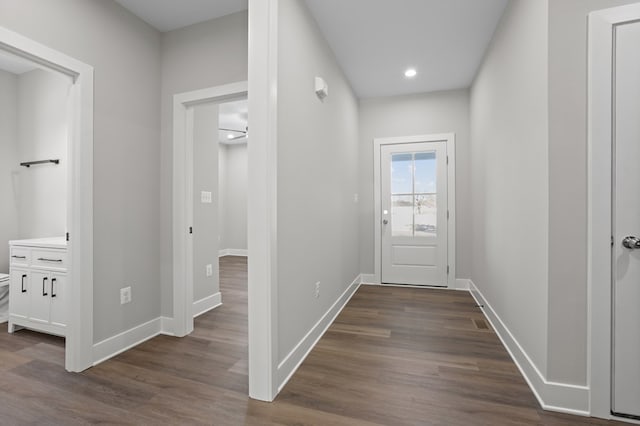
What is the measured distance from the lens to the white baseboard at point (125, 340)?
7.01 feet

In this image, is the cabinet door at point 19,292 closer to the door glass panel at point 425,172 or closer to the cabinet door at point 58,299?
the cabinet door at point 58,299

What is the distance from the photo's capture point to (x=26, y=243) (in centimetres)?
255

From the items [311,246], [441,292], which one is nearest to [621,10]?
[311,246]

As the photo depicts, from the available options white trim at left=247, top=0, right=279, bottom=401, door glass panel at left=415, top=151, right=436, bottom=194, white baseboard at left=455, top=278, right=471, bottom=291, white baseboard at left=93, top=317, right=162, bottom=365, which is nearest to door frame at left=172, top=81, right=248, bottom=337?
white baseboard at left=93, top=317, right=162, bottom=365

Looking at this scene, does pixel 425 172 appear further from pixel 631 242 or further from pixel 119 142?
pixel 119 142

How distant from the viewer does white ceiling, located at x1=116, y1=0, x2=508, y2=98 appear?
2355mm

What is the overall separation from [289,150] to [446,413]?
1771mm

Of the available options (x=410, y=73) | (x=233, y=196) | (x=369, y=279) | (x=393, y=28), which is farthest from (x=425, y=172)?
(x=233, y=196)

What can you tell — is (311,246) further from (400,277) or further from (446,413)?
(400,277)

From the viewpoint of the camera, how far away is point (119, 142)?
2.31 metres

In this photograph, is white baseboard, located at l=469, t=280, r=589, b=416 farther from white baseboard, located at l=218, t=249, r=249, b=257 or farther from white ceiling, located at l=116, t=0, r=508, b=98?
white baseboard, located at l=218, t=249, r=249, b=257

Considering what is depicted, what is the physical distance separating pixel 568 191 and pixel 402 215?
2.70m

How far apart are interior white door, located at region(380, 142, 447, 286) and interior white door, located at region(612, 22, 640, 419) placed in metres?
2.60

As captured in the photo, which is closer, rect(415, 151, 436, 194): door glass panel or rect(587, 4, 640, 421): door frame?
rect(587, 4, 640, 421): door frame
